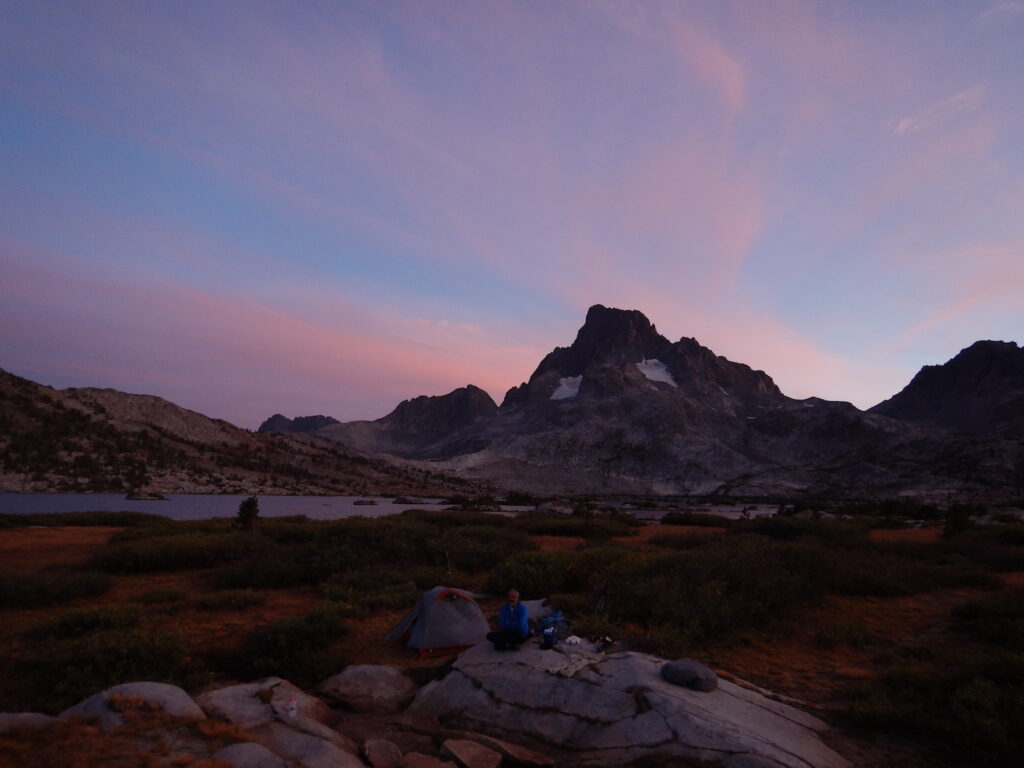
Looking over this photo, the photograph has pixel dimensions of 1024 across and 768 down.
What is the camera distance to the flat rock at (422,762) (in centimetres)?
726

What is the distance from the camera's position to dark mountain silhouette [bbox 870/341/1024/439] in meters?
128

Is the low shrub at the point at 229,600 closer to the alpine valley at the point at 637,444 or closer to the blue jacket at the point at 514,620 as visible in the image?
the blue jacket at the point at 514,620

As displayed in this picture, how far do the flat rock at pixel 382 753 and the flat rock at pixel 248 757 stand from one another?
1199 millimetres

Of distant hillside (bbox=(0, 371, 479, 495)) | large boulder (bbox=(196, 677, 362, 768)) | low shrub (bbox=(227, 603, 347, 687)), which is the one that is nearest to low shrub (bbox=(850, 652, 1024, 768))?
large boulder (bbox=(196, 677, 362, 768))

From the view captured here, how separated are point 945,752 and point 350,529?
20.0 metres

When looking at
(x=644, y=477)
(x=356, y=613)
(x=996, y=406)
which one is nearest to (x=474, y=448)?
(x=644, y=477)

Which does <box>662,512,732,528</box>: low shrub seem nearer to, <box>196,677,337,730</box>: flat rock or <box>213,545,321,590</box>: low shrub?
<box>213,545,321,590</box>: low shrub

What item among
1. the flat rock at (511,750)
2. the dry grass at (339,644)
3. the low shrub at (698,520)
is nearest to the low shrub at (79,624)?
the dry grass at (339,644)

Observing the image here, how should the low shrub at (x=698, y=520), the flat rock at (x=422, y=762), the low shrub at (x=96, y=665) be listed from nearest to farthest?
the flat rock at (x=422, y=762) → the low shrub at (x=96, y=665) → the low shrub at (x=698, y=520)

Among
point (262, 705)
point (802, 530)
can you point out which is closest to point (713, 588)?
point (262, 705)

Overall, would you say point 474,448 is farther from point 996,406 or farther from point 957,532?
point 957,532

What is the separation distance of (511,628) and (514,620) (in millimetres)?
153

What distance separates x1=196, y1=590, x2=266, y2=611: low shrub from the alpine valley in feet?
178

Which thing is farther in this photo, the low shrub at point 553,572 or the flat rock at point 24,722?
the low shrub at point 553,572
